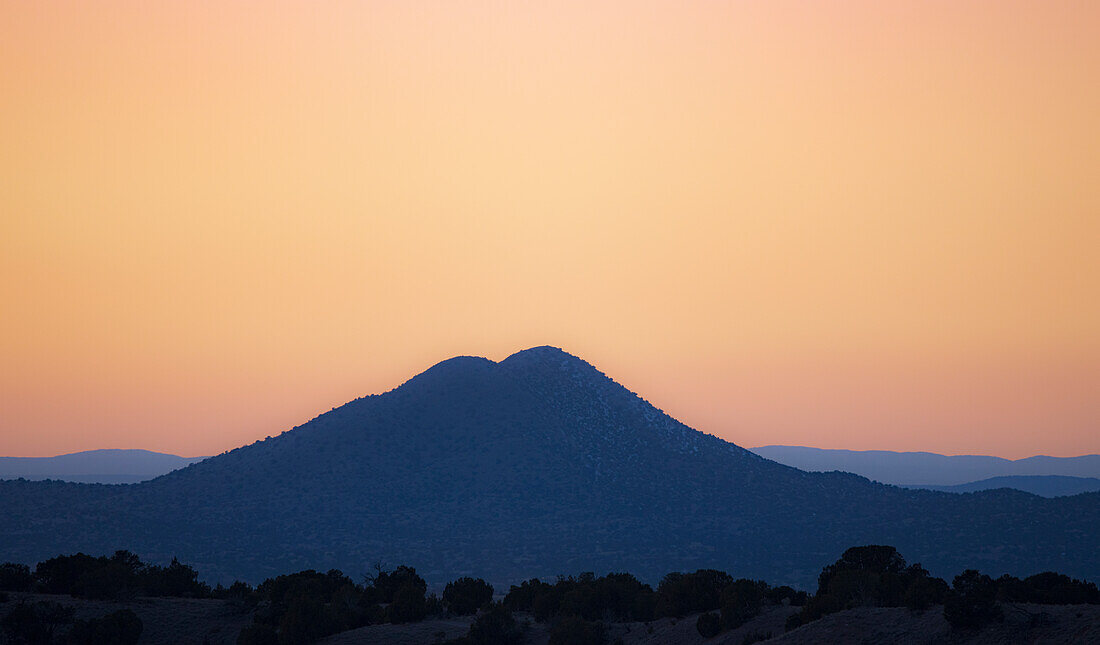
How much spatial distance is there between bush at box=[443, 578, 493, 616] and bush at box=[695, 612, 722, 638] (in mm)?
15552

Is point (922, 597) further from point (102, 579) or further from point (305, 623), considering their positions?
point (102, 579)

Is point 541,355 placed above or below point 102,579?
above

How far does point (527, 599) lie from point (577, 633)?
41.4 feet

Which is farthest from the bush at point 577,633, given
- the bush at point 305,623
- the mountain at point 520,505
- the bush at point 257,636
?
the mountain at point 520,505

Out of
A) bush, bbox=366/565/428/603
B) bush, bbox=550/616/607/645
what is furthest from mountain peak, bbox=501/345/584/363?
bush, bbox=550/616/607/645

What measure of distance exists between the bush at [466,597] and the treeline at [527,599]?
0.08 m

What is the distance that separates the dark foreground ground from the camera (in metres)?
34.3

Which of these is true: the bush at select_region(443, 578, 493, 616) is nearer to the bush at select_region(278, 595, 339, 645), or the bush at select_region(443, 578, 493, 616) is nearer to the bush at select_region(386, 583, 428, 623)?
the bush at select_region(386, 583, 428, 623)

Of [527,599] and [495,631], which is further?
[527,599]

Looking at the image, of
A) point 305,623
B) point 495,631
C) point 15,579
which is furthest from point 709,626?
point 15,579

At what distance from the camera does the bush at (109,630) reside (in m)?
48.4

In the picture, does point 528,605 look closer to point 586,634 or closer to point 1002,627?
point 586,634

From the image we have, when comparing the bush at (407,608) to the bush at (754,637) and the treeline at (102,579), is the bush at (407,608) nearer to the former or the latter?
the treeline at (102,579)

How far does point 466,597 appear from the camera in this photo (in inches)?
2250
